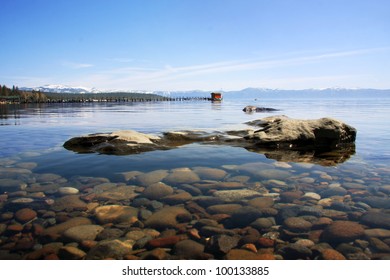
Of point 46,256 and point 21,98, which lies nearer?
point 46,256

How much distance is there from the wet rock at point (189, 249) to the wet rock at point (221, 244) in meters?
0.14

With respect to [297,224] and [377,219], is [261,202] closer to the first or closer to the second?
[297,224]

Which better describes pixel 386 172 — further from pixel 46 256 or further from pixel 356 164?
pixel 46 256

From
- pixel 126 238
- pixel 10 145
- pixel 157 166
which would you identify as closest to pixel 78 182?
pixel 157 166

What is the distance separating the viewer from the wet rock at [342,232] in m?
5.48

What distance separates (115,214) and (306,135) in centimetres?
1276

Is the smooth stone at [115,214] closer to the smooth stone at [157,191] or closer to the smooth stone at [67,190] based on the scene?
the smooth stone at [157,191]

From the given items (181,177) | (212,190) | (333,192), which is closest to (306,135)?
(333,192)

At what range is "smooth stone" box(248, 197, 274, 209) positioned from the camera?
277 inches

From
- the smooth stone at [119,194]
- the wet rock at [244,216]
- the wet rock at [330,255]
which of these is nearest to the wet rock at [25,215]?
the smooth stone at [119,194]

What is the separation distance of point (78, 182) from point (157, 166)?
2920mm

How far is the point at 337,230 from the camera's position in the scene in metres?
5.76

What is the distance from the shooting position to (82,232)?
18.8 feet
